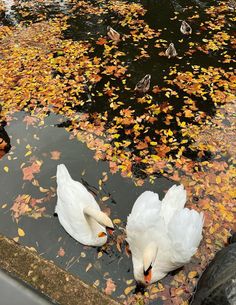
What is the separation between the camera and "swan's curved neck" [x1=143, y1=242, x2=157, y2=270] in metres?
4.64

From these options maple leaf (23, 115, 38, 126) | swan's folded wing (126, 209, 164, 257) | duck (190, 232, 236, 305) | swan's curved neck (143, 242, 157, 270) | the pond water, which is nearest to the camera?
duck (190, 232, 236, 305)

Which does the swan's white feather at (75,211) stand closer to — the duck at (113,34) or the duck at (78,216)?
the duck at (78,216)

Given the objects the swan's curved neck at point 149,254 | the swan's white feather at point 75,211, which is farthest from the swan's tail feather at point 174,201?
the swan's white feather at point 75,211

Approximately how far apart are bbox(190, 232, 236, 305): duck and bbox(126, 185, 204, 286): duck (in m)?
0.38

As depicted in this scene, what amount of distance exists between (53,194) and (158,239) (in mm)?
2709

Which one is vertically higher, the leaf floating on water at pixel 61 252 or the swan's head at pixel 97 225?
the swan's head at pixel 97 225

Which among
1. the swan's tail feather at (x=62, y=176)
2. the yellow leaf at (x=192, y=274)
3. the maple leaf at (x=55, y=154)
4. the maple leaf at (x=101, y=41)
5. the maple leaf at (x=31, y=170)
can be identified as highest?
the swan's tail feather at (x=62, y=176)

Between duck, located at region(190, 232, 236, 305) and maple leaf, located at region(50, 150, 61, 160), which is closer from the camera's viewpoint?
duck, located at region(190, 232, 236, 305)

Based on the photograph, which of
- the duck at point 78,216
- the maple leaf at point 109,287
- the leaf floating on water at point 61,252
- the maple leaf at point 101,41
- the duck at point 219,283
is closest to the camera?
the duck at point 219,283

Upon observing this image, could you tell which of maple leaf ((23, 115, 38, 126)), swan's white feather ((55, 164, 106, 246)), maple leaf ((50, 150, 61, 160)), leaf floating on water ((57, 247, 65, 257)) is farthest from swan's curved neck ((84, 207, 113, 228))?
maple leaf ((23, 115, 38, 126))

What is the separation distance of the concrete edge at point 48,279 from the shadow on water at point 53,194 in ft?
3.33

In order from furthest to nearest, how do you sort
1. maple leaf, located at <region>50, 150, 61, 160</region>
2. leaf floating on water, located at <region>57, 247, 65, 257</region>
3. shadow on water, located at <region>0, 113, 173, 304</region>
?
maple leaf, located at <region>50, 150, 61, 160</region> < leaf floating on water, located at <region>57, 247, 65, 257</region> < shadow on water, located at <region>0, 113, 173, 304</region>

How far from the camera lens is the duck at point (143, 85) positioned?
8.70 metres

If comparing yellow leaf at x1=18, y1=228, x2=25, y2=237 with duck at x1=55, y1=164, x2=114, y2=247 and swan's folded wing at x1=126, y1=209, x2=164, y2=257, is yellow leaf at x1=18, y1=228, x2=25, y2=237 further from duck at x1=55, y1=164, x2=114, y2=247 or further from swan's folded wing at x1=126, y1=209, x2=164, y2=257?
swan's folded wing at x1=126, y1=209, x2=164, y2=257
